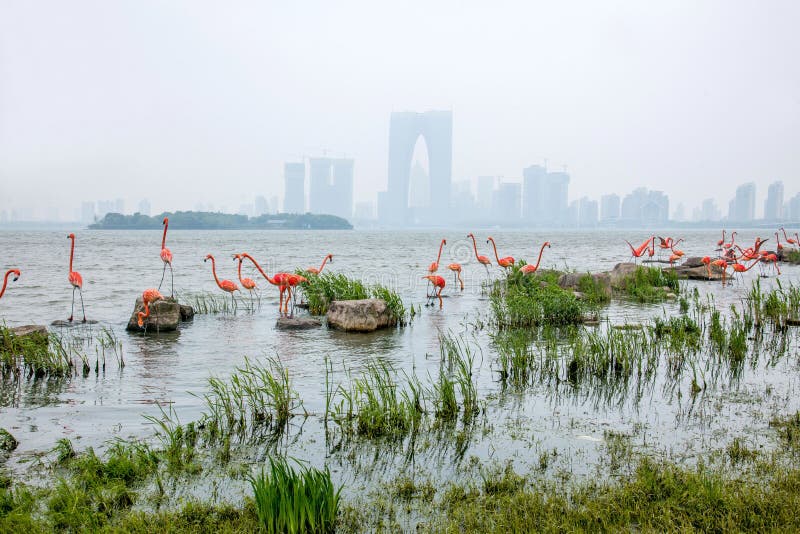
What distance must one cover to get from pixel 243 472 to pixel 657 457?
395cm

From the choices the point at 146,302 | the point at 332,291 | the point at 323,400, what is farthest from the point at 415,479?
the point at 332,291

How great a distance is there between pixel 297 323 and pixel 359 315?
165 cm

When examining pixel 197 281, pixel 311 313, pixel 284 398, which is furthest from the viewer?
pixel 197 281

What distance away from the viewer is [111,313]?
56.9ft

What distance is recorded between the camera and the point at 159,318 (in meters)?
13.9

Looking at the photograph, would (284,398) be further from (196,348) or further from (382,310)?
(382,310)

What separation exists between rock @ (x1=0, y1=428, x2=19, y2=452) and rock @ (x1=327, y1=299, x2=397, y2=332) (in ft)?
25.2

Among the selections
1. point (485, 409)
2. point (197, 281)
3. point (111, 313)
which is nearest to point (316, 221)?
point (197, 281)

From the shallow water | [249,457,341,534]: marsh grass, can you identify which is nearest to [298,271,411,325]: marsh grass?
the shallow water

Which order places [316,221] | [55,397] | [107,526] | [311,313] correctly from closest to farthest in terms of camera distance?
[107,526]
[55,397]
[311,313]
[316,221]

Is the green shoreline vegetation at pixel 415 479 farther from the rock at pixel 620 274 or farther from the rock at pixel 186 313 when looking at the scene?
the rock at pixel 620 274

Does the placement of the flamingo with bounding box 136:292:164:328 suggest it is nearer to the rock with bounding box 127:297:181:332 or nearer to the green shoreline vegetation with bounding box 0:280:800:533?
the rock with bounding box 127:297:181:332

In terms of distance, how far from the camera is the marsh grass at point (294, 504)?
4410mm

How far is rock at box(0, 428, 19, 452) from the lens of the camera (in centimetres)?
634
